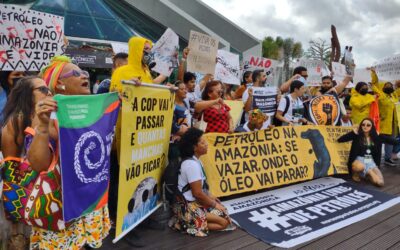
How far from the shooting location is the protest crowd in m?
2.30

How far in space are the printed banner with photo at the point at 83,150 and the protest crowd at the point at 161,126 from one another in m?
0.05

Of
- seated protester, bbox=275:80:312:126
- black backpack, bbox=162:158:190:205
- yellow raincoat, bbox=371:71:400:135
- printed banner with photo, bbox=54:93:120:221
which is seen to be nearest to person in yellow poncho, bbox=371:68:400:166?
yellow raincoat, bbox=371:71:400:135

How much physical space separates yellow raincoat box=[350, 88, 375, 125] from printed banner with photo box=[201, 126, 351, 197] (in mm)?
1161

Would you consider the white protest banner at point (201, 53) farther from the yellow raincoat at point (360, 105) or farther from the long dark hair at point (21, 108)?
the long dark hair at point (21, 108)

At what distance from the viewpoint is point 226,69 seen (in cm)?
688

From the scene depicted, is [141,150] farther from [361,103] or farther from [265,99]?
[361,103]

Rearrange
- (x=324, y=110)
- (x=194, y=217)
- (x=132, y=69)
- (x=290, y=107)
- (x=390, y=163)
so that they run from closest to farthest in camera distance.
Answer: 1. (x=132, y=69)
2. (x=194, y=217)
3. (x=290, y=107)
4. (x=324, y=110)
5. (x=390, y=163)

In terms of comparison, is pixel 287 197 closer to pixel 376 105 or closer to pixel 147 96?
pixel 147 96

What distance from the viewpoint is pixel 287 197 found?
505 centimetres

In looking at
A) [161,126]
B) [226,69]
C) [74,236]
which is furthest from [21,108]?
[226,69]

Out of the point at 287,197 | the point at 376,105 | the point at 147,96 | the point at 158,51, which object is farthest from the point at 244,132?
the point at 376,105

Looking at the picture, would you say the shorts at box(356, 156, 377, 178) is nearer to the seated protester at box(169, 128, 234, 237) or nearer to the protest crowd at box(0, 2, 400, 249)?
the protest crowd at box(0, 2, 400, 249)

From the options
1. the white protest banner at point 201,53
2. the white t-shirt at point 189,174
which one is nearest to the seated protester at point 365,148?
the white protest banner at point 201,53

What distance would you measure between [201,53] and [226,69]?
99 cm
